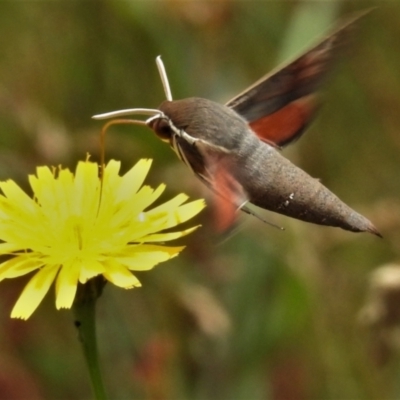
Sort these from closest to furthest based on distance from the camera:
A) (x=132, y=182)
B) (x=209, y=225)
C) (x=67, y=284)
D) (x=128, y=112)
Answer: (x=67, y=284) → (x=128, y=112) → (x=132, y=182) → (x=209, y=225)

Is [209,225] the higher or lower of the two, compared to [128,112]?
lower

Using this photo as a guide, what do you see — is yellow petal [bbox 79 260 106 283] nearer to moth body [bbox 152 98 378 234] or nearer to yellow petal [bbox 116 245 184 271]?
yellow petal [bbox 116 245 184 271]

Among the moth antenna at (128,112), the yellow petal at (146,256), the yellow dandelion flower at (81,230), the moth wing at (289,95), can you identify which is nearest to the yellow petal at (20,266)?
the yellow dandelion flower at (81,230)

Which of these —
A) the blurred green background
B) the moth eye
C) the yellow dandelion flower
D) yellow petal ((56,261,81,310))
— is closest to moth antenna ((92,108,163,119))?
the moth eye

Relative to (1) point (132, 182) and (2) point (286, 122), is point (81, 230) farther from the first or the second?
(2) point (286, 122)

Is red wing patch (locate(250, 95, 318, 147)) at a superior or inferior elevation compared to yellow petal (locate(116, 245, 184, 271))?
superior

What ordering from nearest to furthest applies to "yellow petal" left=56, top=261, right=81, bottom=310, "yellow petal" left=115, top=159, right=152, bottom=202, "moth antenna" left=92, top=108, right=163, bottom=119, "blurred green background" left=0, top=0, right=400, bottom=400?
1. "yellow petal" left=56, top=261, right=81, bottom=310
2. "moth antenna" left=92, top=108, right=163, bottom=119
3. "yellow petal" left=115, top=159, right=152, bottom=202
4. "blurred green background" left=0, top=0, right=400, bottom=400

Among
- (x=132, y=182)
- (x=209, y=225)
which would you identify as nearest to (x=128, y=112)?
(x=132, y=182)

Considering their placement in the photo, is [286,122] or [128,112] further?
[286,122]
